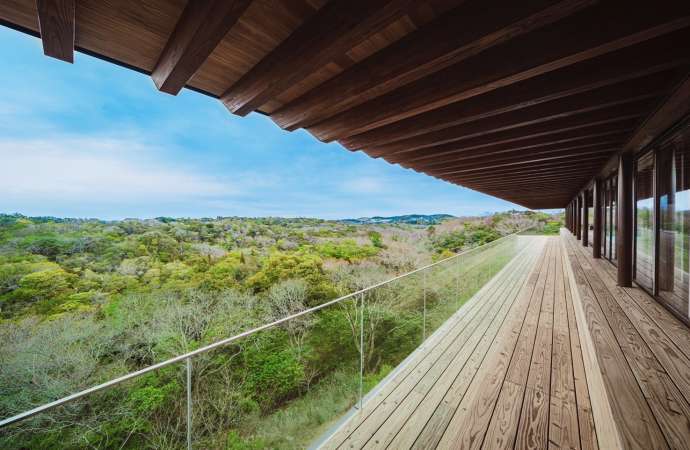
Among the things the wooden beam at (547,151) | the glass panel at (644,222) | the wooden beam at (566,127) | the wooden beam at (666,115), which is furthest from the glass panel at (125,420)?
the glass panel at (644,222)

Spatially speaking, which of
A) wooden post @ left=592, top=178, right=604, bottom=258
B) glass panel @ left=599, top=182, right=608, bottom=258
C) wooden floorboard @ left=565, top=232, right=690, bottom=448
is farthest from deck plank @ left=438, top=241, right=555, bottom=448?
glass panel @ left=599, top=182, right=608, bottom=258

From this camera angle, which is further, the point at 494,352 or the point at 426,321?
the point at 426,321

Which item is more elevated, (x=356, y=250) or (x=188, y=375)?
(x=188, y=375)

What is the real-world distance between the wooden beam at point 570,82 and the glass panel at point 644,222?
85.3 inches

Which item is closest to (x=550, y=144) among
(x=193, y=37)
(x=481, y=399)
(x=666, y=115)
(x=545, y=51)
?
(x=666, y=115)

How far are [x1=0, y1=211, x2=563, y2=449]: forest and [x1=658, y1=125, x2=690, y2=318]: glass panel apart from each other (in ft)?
7.00

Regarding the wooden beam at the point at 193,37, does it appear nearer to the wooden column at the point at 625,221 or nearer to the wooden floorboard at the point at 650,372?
the wooden floorboard at the point at 650,372

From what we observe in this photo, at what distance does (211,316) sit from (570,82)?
11.6 m

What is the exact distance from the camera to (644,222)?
3.53 meters

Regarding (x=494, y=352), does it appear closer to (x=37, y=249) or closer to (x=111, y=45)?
(x=111, y=45)

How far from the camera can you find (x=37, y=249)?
36.4ft

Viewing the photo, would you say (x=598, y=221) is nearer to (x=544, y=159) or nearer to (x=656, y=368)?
(x=544, y=159)

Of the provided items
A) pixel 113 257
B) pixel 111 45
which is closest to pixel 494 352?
pixel 111 45

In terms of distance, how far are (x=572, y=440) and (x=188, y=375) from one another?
2249 millimetres
